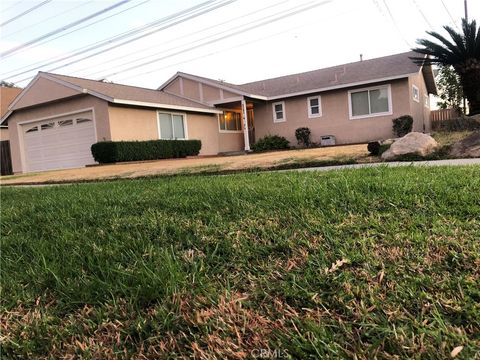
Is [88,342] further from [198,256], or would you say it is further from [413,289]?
[413,289]

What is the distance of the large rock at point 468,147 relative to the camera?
754 centimetres

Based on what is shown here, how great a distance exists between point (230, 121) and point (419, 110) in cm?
1047

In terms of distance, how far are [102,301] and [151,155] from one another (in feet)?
51.0

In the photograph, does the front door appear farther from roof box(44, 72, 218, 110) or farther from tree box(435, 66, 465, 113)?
tree box(435, 66, 465, 113)

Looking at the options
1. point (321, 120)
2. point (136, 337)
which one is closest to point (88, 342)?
point (136, 337)

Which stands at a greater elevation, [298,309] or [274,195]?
[274,195]

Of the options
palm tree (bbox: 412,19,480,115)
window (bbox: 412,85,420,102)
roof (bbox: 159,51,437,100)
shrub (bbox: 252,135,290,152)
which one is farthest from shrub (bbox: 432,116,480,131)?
shrub (bbox: 252,135,290,152)

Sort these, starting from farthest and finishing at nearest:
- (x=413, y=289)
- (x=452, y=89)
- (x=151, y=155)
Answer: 1. (x=452, y=89)
2. (x=151, y=155)
3. (x=413, y=289)

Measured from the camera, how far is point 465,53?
53.8 ft

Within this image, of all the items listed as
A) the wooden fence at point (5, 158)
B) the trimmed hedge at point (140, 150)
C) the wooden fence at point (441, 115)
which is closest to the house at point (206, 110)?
the trimmed hedge at point (140, 150)

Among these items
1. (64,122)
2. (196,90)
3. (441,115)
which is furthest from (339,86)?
(64,122)

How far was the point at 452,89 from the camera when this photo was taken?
33.2 meters

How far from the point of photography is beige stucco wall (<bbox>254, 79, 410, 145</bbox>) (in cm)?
1906

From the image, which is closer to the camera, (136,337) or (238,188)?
(136,337)
